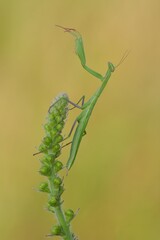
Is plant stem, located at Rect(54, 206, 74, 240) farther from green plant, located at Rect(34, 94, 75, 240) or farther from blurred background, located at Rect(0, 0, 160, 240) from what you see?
blurred background, located at Rect(0, 0, 160, 240)

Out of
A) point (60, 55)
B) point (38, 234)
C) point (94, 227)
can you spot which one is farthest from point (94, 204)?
point (60, 55)

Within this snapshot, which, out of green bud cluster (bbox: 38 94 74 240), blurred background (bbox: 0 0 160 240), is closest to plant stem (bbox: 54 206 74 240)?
green bud cluster (bbox: 38 94 74 240)

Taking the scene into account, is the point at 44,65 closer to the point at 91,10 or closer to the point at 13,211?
the point at 91,10

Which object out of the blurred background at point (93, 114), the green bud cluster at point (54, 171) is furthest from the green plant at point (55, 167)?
the blurred background at point (93, 114)

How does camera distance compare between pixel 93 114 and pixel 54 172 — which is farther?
pixel 93 114

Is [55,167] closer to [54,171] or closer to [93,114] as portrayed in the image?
[54,171]

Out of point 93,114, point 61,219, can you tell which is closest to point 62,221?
point 61,219
